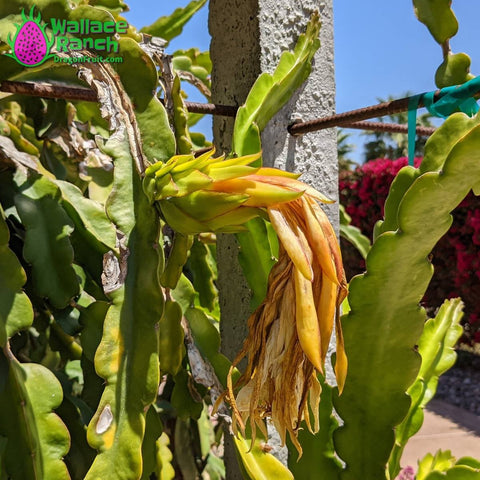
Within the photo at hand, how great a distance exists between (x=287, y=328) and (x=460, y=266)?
5665mm

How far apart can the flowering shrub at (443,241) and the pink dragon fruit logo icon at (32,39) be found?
499cm

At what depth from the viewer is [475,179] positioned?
0.82 meters

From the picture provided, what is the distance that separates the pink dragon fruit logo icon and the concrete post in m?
0.45

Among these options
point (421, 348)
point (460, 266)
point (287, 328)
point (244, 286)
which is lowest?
point (460, 266)

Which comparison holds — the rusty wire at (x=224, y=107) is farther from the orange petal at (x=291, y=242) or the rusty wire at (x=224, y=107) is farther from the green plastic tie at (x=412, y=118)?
the orange petal at (x=291, y=242)

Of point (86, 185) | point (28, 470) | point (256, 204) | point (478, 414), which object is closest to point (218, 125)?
point (86, 185)

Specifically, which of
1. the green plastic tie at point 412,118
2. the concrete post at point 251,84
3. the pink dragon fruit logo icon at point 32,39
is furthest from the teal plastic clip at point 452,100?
the pink dragon fruit logo icon at point 32,39

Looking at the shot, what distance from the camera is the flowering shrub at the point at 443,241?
5945mm

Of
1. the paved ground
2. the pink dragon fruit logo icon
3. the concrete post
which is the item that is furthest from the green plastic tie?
the paved ground

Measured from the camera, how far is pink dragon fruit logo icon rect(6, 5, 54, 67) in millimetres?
1020

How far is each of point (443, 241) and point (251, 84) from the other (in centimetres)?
539

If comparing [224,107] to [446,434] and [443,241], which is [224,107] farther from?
[443,241]

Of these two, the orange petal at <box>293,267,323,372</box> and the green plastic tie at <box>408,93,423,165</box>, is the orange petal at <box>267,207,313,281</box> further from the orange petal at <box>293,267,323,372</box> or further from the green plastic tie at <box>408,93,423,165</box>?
the green plastic tie at <box>408,93,423,165</box>

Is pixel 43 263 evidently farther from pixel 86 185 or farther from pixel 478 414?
pixel 478 414
